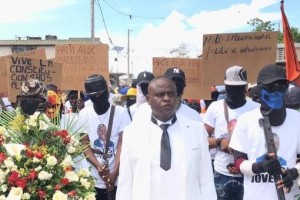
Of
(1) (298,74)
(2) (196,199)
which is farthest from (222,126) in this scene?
(1) (298,74)

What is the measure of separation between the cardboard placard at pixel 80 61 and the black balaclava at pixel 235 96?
9.57 ft

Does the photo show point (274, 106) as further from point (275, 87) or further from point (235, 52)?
point (235, 52)

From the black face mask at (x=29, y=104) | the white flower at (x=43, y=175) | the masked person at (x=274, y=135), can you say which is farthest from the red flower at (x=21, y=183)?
the masked person at (x=274, y=135)

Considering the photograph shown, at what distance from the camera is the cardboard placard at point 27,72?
631 centimetres

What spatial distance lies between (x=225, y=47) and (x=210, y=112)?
1804mm

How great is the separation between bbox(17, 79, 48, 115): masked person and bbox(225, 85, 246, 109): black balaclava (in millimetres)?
1868

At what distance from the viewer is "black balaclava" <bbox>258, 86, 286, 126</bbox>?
377cm

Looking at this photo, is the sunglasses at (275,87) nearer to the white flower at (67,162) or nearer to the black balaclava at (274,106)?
the black balaclava at (274,106)

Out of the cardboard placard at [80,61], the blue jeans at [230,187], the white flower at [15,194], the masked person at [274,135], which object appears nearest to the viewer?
the white flower at [15,194]

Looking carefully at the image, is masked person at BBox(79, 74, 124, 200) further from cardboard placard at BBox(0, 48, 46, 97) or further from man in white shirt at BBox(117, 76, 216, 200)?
cardboard placard at BBox(0, 48, 46, 97)

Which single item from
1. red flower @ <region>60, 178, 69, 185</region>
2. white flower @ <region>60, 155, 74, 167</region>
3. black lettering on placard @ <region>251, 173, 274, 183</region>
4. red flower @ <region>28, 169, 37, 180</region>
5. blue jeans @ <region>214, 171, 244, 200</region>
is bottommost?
blue jeans @ <region>214, 171, 244, 200</region>

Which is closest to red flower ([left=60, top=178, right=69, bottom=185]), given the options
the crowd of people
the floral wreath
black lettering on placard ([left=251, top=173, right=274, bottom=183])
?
the floral wreath

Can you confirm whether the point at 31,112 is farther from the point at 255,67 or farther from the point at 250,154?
the point at 255,67

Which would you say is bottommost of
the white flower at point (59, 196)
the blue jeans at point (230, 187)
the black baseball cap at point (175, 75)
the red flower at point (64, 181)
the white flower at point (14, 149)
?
the blue jeans at point (230, 187)
